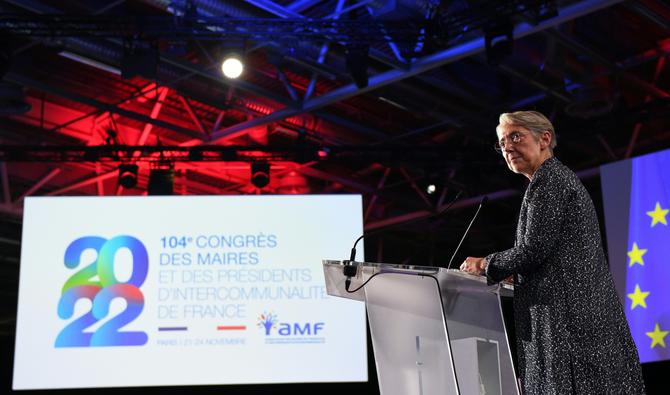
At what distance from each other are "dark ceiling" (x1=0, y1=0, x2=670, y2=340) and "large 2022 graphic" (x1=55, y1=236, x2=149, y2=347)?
1.23 m

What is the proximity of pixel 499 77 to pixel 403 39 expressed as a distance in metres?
1.69

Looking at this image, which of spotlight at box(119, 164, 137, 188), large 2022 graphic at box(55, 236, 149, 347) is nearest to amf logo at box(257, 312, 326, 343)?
large 2022 graphic at box(55, 236, 149, 347)

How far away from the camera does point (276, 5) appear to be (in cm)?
612

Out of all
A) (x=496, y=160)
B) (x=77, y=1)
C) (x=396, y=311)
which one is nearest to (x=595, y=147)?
(x=496, y=160)

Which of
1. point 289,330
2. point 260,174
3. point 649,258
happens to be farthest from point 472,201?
point 289,330

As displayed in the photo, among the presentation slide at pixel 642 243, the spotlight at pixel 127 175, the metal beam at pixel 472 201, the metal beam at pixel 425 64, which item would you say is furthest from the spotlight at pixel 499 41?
the spotlight at pixel 127 175

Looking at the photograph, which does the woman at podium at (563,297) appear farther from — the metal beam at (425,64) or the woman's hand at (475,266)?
the metal beam at (425,64)

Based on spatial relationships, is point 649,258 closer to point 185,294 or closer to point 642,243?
point 642,243

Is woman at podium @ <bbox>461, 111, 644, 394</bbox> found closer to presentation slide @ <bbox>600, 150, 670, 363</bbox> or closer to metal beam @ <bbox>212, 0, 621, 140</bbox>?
metal beam @ <bbox>212, 0, 621, 140</bbox>

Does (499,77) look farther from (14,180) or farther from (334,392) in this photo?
(14,180)

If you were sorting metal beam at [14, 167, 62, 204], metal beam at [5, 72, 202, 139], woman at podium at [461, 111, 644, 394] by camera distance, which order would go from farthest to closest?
metal beam at [14, 167, 62, 204] < metal beam at [5, 72, 202, 139] < woman at podium at [461, 111, 644, 394]

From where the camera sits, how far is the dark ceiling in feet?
19.6

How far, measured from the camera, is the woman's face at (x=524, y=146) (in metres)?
2.23

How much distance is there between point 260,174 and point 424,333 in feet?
19.2
